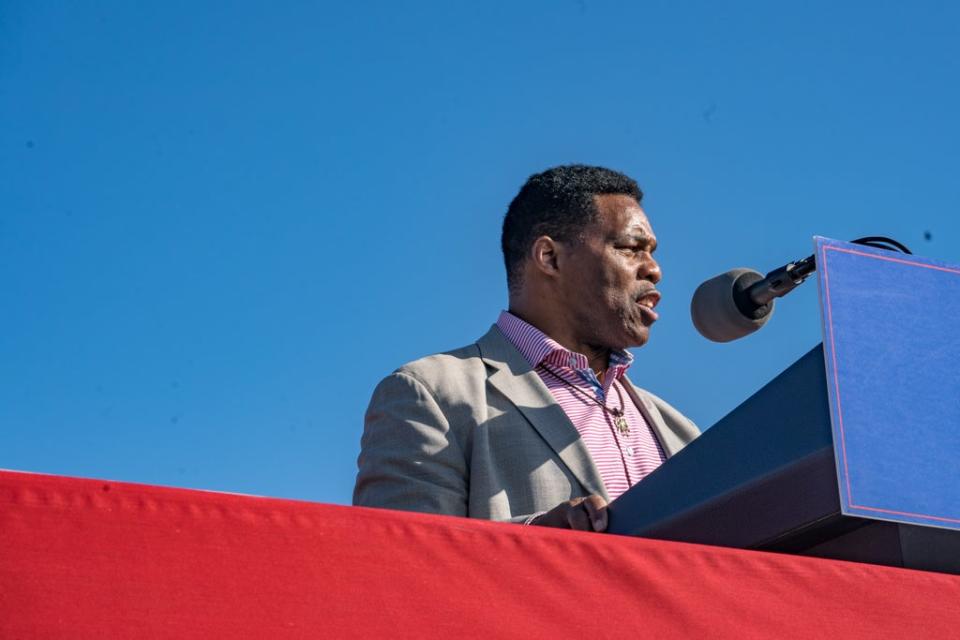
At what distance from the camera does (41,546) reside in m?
1.10

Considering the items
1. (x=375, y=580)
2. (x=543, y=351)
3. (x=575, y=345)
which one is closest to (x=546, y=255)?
(x=575, y=345)

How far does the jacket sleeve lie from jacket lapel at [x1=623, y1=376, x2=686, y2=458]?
2.17 feet

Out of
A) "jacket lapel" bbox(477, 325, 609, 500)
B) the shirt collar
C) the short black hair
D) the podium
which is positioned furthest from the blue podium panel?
the short black hair

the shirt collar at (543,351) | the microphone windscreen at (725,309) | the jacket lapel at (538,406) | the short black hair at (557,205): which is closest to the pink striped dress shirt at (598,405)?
the shirt collar at (543,351)

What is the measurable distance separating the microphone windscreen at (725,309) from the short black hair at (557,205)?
1106mm

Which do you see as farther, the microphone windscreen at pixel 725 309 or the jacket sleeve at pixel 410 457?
the jacket sleeve at pixel 410 457

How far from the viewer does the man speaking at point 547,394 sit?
2.31 m

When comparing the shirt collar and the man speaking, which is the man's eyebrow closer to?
the man speaking

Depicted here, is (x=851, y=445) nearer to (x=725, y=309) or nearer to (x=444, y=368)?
(x=725, y=309)

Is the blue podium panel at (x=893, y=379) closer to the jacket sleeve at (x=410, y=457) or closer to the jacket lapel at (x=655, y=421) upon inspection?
the jacket sleeve at (x=410, y=457)

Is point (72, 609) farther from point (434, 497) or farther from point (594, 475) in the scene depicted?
point (594, 475)

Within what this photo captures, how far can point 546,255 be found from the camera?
10.6ft

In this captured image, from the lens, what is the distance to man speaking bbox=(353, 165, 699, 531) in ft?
7.57

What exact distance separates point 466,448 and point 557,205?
44.7 inches
